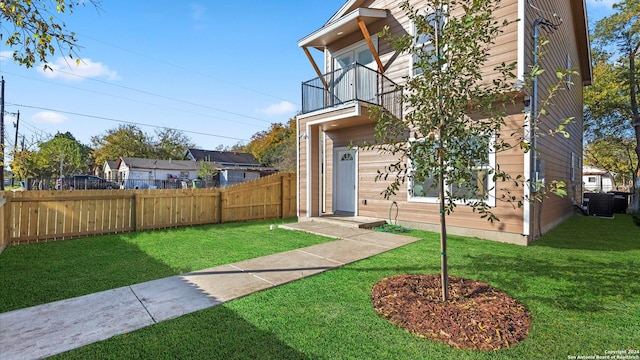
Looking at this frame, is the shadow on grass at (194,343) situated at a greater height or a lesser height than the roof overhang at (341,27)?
lesser

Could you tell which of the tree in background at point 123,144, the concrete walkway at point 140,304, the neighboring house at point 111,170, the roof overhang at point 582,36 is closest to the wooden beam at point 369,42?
the concrete walkway at point 140,304

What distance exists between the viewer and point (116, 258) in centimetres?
487

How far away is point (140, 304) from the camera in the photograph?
10.1 feet

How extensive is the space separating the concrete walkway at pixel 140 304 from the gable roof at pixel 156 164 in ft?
116

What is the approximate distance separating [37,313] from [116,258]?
2093mm

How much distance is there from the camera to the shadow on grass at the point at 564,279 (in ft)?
10.4

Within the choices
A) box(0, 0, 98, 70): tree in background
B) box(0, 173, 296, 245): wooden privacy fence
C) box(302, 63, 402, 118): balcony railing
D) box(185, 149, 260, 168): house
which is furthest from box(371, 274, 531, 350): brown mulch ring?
box(185, 149, 260, 168): house

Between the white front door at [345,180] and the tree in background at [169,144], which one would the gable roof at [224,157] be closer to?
the tree in background at [169,144]

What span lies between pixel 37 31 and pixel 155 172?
36324 millimetres

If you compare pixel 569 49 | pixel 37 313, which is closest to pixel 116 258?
pixel 37 313

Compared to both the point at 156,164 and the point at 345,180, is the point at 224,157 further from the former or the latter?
the point at 345,180

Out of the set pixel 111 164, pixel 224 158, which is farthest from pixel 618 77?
pixel 111 164

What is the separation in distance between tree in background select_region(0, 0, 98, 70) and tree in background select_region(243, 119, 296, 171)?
33.0 meters

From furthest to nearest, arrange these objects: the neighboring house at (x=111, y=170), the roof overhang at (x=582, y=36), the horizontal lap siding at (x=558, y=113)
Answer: the neighboring house at (x=111, y=170), the roof overhang at (x=582, y=36), the horizontal lap siding at (x=558, y=113)
